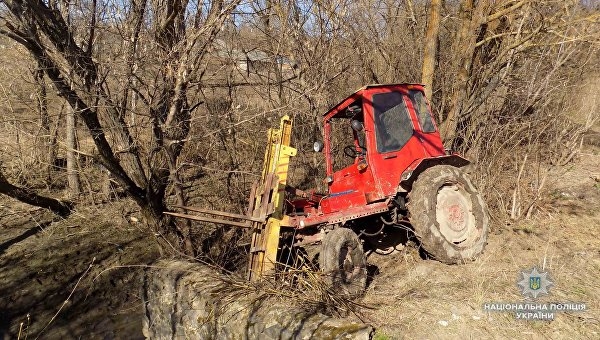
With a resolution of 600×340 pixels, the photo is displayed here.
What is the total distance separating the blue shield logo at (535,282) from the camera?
4.70 metres

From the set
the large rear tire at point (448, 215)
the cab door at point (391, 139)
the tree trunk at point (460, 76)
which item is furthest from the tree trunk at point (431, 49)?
the large rear tire at point (448, 215)

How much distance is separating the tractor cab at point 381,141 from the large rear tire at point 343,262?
59 cm

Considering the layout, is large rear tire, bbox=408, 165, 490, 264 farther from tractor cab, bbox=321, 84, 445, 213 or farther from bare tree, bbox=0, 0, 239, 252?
bare tree, bbox=0, 0, 239, 252

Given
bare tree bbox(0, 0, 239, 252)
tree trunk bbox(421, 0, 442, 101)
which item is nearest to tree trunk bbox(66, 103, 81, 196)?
bare tree bbox(0, 0, 239, 252)

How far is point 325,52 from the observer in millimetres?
8656

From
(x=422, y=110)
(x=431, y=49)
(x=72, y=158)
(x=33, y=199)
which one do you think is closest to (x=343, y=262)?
(x=422, y=110)

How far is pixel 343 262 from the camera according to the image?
16.3ft

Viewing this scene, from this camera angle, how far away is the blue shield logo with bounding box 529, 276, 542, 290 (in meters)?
4.70

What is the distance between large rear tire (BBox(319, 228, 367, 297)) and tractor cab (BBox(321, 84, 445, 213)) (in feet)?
1.94

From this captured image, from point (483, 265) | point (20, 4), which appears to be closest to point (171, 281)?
point (20, 4)

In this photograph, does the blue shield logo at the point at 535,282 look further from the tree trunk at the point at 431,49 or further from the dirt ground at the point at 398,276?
the tree trunk at the point at 431,49

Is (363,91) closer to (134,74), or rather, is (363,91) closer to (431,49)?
(134,74)

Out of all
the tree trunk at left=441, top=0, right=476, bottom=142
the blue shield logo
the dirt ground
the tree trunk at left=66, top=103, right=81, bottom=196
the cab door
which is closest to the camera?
the dirt ground

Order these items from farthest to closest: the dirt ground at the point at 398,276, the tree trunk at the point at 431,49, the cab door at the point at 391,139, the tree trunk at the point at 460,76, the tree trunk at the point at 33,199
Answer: the tree trunk at the point at 431,49
the tree trunk at the point at 460,76
the tree trunk at the point at 33,199
the cab door at the point at 391,139
the dirt ground at the point at 398,276
